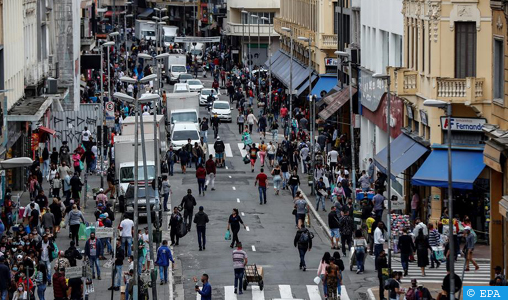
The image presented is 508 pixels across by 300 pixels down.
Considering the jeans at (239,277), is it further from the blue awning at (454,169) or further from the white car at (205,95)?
the white car at (205,95)

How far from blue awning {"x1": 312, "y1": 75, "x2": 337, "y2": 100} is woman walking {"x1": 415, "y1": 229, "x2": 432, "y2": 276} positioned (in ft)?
130

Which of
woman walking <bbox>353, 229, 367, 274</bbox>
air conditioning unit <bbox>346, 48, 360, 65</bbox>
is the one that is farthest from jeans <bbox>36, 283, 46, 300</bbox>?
air conditioning unit <bbox>346, 48, 360, 65</bbox>

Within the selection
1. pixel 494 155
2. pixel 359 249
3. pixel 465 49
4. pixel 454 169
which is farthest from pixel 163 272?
pixel 465 49

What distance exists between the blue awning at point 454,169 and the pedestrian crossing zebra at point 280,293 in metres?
7.84

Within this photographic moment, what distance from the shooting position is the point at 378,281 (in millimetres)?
38094

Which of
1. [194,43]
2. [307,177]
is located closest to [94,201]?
[307,177]

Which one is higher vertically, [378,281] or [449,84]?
[449,84]

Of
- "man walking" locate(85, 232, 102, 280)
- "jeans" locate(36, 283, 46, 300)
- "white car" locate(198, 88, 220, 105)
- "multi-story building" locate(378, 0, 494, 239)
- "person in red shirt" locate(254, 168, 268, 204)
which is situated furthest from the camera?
"white car" locate(198, 88, 220, 105)

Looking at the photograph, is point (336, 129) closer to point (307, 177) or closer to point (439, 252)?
point (307, 177)

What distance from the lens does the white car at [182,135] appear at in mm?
66438

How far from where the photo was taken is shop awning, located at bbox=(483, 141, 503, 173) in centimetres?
3462

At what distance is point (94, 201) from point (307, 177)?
1164 cm

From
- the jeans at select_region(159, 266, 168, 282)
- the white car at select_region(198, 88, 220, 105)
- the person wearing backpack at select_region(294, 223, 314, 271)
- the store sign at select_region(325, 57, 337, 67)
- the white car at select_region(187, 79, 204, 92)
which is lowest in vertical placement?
Answer: the jeans at select_region(159, 266, 168, 282)

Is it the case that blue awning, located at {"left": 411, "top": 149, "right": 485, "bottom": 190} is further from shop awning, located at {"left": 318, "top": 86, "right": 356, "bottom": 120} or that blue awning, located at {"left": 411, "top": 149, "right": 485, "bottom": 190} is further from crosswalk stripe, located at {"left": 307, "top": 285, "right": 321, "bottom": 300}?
shop awning, located at {"left": 318, "top": 86, "right": 356, "bottom": 120}
